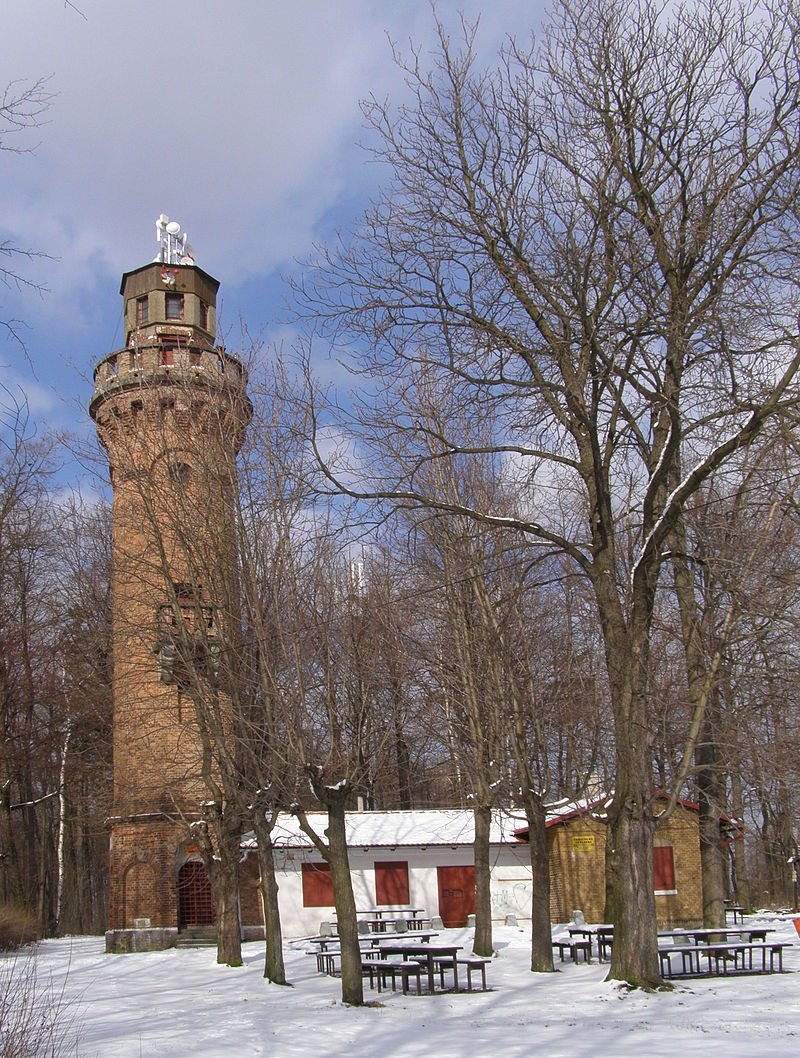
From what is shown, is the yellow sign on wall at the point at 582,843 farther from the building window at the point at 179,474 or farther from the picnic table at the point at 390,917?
the building window at the point at 179,474

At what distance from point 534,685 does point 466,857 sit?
1380cm

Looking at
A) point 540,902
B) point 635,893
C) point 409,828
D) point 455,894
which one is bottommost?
point 455,894

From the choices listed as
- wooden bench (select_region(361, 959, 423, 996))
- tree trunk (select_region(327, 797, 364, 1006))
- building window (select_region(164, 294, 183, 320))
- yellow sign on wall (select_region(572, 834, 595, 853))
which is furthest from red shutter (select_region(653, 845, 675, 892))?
building window (select_region(164, 294, 183, 320))

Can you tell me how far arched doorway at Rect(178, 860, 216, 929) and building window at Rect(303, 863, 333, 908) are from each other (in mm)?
3452

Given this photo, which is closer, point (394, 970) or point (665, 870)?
point (394, 970)

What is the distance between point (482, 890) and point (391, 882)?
10.5 metres

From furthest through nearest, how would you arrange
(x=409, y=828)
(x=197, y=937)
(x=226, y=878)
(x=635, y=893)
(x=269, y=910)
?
(x=409, y=828)
(x=197, y=937)
(x=226, y=878)
(x=269, y=910)
(x=635, y=893)

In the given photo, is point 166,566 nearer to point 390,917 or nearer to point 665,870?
point 390,917

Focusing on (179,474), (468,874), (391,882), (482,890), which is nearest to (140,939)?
(391,882)

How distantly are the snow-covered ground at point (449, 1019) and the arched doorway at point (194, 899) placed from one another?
8.10 meters

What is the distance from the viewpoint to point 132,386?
27922 millimetres

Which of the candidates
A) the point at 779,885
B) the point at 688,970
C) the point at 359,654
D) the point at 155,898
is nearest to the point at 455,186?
the point at 359,654

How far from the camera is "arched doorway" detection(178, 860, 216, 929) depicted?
87.8 ft

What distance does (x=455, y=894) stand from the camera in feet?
101
